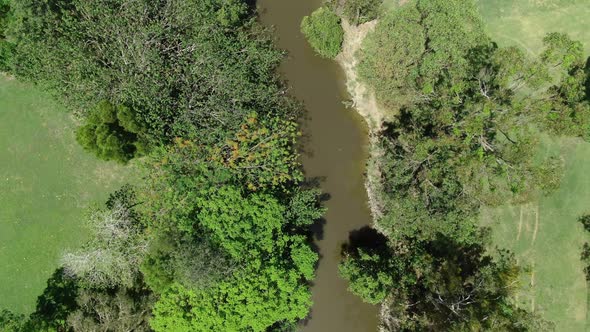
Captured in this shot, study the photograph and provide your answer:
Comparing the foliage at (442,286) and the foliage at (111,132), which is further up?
the foliage at (111,132)

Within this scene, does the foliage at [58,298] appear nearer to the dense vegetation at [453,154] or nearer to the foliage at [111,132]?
the foliage at [111,132]

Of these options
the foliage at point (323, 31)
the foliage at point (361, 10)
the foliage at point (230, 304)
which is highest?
the foliage at point (361, 10)

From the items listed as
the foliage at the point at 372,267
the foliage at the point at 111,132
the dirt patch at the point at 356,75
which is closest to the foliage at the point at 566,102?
the dirt patch at the point at 356,75

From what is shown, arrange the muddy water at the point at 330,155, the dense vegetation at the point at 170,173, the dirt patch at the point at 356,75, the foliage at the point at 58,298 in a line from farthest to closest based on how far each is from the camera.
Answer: the dirt patch at the point at 356,75, the muddy water at the point at 330,155, the foliage at the point at 58,298, the dense vegetation at the point at 170,173

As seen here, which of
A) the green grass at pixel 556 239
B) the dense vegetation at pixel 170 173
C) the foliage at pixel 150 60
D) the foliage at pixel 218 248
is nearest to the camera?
the foliage at pixel 218 248

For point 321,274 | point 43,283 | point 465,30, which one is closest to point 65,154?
point 43,283

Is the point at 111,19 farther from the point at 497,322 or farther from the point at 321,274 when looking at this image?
the point at 497,322

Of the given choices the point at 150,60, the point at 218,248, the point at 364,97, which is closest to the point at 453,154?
the point at 364,97
